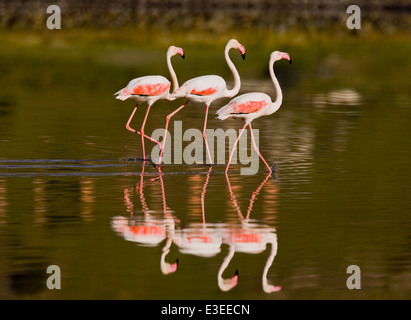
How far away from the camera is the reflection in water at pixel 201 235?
38.2 ft

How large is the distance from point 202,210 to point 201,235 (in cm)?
135

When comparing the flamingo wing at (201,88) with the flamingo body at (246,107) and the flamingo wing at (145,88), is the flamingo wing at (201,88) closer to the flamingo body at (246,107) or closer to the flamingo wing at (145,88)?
the flamingo wing at (145,88)

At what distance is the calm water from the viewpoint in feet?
35.6

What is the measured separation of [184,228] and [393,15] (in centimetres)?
4647

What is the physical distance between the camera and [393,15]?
57812mm

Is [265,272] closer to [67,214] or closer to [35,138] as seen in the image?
[67,214]

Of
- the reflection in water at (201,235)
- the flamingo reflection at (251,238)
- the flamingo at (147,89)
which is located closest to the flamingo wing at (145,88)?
the flamingo at (147,89)

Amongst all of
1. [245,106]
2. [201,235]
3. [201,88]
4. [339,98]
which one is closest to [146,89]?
[201,88]

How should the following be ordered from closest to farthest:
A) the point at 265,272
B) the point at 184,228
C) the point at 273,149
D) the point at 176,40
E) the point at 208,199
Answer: the point at 265,272
the point at 184,228
the point at 208,199
the point at 273,149
the point at 176,40

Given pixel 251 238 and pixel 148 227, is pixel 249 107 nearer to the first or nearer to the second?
pixel 148 227

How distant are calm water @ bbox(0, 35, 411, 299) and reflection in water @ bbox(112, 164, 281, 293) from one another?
2cm

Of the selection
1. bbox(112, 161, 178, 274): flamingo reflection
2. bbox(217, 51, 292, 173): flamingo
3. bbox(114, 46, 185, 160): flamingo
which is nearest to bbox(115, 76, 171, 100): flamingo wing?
bbox(114, 46, 185, 160): flamingo
